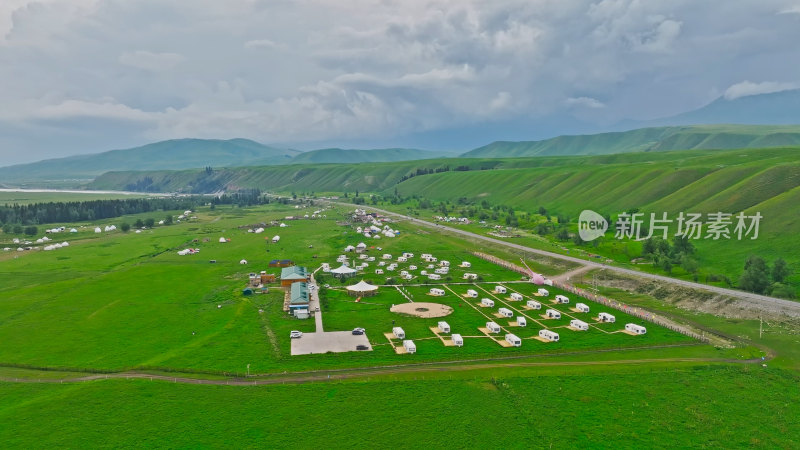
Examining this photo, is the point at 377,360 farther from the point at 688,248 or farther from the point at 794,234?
the point at 794,234

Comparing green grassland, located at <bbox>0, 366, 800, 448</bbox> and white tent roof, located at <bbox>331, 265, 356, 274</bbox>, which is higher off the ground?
white tent roof, located at <bbox>331, 265, 356, 274</bbox>

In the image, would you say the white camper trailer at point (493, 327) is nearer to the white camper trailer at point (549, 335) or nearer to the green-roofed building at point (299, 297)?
the white camper trailer at point (549, 335)

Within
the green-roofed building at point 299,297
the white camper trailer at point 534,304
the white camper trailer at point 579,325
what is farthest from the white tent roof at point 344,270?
the white camper trailer at point 579,325

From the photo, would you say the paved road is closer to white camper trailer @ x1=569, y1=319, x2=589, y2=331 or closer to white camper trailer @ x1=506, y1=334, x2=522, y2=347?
white camper trailer @ x1=569, y1=319, x2=589, y2=331

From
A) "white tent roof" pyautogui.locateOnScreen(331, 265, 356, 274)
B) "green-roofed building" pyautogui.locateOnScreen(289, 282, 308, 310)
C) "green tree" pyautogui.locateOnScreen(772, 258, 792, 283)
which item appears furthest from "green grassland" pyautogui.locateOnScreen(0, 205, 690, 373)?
"green tree" pyautogui.locateOnScreen(772, 258, 792, 283)

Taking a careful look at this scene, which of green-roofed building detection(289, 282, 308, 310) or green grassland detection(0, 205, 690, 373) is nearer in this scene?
green grassland detection(0, 205, 690, 373)

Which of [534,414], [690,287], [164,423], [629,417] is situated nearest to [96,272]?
[164,423]
